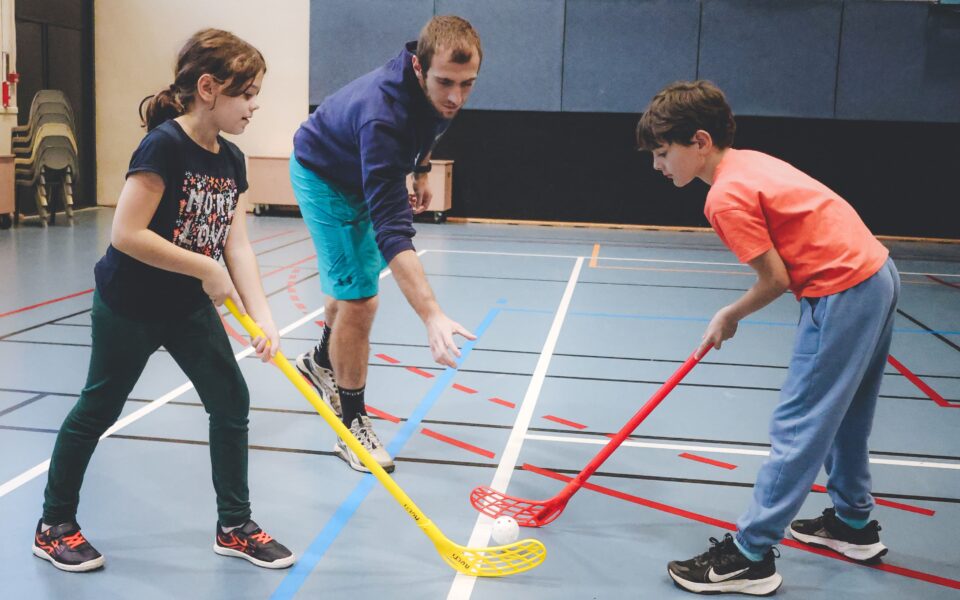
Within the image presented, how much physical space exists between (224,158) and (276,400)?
1739 mm

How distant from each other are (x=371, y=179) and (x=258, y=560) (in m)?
1.10

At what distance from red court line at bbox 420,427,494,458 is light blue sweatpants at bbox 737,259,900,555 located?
117 centimetres

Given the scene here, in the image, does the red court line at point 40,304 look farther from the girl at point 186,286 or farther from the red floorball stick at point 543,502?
the red floorball stick at point 543,502

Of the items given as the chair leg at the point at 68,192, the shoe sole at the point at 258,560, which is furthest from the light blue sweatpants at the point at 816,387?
the chair leg at the point at 68,192

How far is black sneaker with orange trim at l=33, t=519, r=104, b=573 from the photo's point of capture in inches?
93.3

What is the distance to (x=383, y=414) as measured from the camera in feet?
12.5

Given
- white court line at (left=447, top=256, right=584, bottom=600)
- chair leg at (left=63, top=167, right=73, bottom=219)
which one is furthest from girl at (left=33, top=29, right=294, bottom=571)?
chair leg at (left=63, top=167, right=73, bottom=219)

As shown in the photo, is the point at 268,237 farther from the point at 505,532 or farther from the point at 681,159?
the point at 681,159

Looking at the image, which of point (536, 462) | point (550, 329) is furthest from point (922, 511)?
point (550, 329)

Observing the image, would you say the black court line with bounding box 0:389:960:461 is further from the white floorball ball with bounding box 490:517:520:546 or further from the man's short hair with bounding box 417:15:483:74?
the man's short hair with bounding box 417:15:483:74

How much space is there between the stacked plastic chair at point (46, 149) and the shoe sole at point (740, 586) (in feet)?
28.8

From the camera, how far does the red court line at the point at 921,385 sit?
4184 mm

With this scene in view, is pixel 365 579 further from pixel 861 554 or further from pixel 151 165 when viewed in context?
pixel 861 554

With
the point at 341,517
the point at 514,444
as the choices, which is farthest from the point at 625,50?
the point at 341,517
